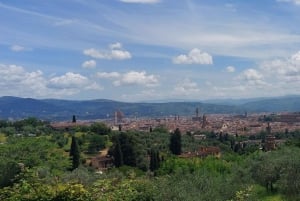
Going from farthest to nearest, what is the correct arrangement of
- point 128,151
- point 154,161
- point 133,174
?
point 128,151 < point 154,161 < point 133,174

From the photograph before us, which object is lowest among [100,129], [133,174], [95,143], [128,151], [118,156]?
[118,156]

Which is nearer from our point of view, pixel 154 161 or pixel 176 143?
pixel 154 161

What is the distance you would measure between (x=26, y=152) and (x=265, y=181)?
760 inches

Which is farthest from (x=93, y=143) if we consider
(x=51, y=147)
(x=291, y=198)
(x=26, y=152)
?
(x=291, y=198)

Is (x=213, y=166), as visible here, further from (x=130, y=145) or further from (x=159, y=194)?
(x=159, y=194)

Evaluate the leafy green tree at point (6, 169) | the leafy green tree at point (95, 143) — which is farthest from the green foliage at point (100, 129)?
the leafy green tree at point (6, 169)

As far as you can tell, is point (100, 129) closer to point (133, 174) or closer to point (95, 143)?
point (95, 143)

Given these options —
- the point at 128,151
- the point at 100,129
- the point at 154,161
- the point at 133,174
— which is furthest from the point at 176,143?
the point at 133,174

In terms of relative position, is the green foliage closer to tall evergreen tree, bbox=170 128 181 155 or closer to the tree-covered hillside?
the tree-covered hillside

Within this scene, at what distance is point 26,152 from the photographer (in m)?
37.5

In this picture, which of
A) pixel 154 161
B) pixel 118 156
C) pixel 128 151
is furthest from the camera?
pixel 128 151

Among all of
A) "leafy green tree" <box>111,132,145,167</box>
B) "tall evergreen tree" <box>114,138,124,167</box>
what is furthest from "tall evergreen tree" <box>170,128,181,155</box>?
"tall evergreen tree" <box>114,138,124,167</box>

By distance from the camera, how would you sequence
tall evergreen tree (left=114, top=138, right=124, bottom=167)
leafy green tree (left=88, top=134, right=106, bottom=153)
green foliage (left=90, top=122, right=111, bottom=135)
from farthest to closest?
green foliage (left=90, top=122, right=111, bottom=135), leafy green tree (left=88, top=134, right=106, bottom=153), tall evergreen tree (left=114, top=138, right=124, bottom=167)

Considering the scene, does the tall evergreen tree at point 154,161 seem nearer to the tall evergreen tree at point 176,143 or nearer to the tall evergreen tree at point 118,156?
the tall evergreen tree at point 118,156
